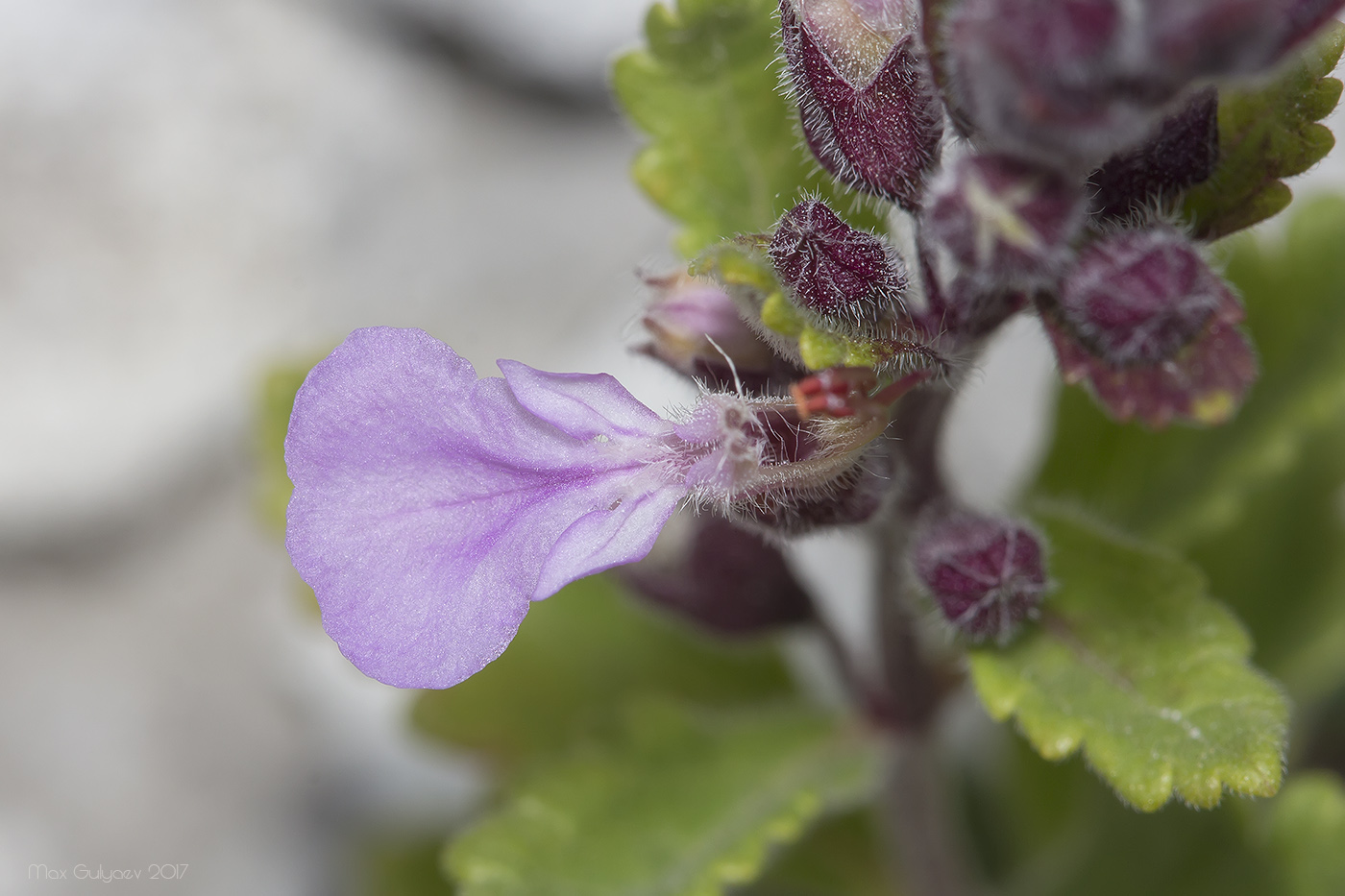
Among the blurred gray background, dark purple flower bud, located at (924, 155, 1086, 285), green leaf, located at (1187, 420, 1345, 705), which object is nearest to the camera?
dark purple flower bud, located at (924, 155, 1086, 285)

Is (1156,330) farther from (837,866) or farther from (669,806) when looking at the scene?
(837,866)

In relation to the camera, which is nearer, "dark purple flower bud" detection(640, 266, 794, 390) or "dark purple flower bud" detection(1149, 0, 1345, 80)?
"dark purple flower bud" detection(1149, 0, 1345, 80)

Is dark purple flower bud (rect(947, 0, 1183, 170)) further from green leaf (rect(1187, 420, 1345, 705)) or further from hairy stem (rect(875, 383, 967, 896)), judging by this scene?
green leaf (rect(1187, 420, 1345, 705))

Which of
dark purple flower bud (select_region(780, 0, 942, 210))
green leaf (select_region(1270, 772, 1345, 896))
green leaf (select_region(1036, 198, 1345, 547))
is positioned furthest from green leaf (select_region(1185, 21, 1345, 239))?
green leaf (select_region(1270, 772, 1345, 896))

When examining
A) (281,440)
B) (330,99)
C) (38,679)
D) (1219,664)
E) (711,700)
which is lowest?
(1219,664)

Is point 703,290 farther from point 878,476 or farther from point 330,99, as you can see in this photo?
point 330,99

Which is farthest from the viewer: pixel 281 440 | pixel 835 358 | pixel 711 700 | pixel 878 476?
pixel 711 700

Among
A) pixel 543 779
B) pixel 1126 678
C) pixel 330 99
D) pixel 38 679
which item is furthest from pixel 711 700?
pixel 330 99

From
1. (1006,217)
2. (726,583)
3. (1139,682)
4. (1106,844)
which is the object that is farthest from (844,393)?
(1106,844)
